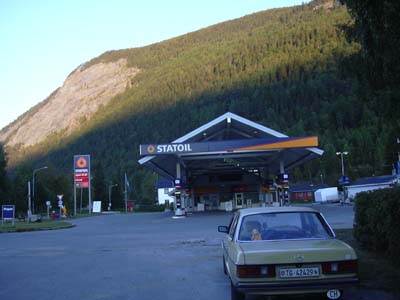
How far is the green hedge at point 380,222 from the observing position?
8.84 m

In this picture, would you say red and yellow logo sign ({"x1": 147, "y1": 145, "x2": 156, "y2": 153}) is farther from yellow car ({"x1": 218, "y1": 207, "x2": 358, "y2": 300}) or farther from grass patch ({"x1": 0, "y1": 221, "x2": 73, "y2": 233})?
yellow car ({"x1": 218, "y1": 207, "x2": 358, "y2": 300})

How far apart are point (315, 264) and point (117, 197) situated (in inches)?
4809

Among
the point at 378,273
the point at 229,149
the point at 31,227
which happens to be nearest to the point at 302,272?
the point at 378,273

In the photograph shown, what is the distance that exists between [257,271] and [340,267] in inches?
42.8

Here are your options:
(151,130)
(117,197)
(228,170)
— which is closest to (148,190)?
(117,197)

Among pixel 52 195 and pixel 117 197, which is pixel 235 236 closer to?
pixel 52 195

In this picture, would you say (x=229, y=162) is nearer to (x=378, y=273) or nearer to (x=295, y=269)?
(x=378, y=273)

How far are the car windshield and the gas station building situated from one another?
3536 centimetres

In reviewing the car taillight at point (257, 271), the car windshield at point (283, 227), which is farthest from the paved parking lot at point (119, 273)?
the car taillight at point (257, 271)

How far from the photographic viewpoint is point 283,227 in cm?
792

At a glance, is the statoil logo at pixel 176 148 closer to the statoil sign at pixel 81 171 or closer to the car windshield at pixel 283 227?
the statoil sign at pixel 81 171

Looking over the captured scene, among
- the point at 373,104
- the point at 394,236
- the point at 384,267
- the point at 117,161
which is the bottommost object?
the point at 384,267

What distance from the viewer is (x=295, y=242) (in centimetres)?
730

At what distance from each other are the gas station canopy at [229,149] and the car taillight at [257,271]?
36622mm
